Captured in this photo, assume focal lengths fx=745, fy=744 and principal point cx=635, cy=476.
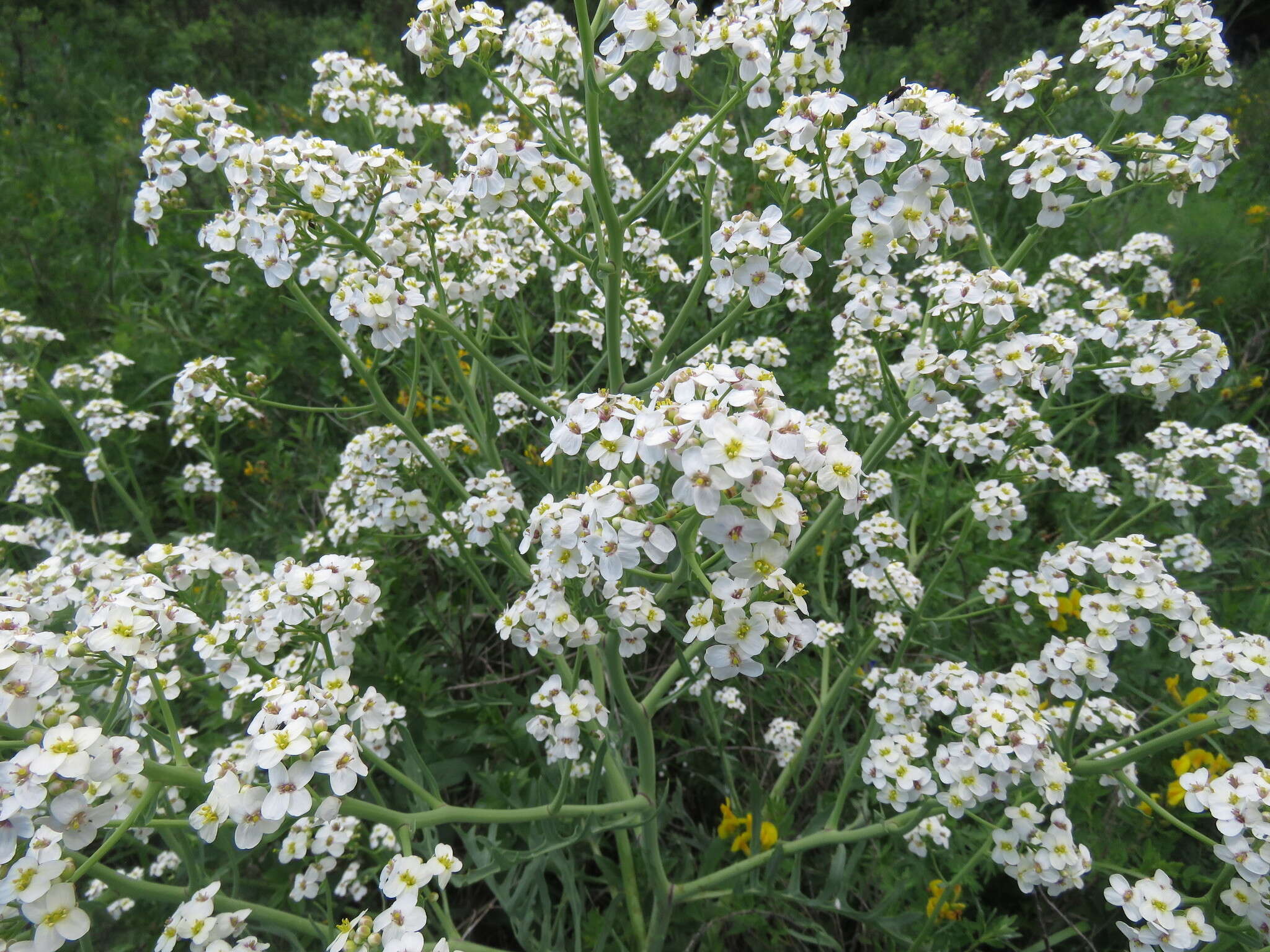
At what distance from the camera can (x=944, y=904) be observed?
7.52ft

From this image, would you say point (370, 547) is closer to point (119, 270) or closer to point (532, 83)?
point (532, 83)

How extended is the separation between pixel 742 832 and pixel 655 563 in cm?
189

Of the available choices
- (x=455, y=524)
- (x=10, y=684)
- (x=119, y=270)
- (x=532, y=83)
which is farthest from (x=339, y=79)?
(x=119, y=270)

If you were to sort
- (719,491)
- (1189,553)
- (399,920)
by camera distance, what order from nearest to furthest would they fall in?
1. (719,491)
2. (399,920)
3. (1189,553)

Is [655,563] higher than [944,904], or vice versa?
[655,563]

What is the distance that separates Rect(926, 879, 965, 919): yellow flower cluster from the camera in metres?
2.30

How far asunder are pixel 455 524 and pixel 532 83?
181cm

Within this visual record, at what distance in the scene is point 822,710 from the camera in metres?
2.73

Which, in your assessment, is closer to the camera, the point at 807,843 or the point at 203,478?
the point at 807,843

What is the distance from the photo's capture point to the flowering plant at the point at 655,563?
1.47 meters

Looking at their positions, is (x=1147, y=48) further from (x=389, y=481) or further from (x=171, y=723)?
(x=171, y=723)

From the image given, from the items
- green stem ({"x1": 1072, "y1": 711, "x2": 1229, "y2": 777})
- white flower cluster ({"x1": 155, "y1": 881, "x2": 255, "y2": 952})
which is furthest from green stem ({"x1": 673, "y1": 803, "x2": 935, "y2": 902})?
white flower cluster ({"x1": 155, "y1": 881, "x2": 255, "y2": 952})

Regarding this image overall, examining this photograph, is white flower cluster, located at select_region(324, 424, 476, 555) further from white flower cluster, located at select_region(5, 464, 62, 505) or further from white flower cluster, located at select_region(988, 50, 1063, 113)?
white flower cluster, located at select_region(988, 50, 1063, 113)

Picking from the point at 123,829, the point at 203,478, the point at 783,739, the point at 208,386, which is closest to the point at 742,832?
the point at 783,739
